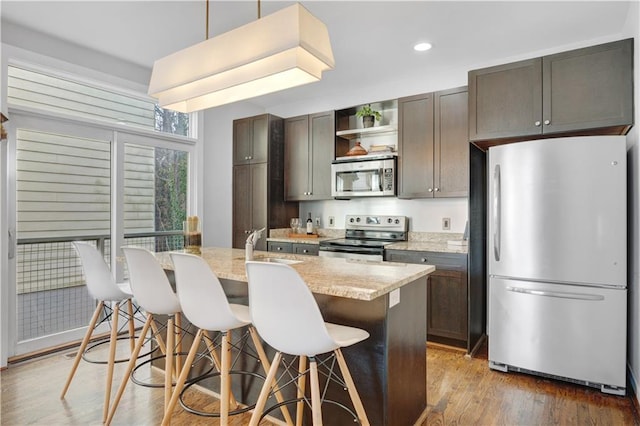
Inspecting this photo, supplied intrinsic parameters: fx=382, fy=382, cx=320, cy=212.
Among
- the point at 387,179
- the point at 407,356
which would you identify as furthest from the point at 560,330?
the point at 387,179

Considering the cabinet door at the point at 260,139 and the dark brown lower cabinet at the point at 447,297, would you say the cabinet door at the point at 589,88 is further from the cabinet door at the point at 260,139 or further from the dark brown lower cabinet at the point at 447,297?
the cabinet door at the point at 260,139

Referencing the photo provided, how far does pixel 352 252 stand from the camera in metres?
3.75

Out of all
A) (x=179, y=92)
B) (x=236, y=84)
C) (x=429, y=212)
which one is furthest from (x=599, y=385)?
(x=179, y=92)

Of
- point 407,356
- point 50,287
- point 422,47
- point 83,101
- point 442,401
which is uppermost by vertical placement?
point 422,47

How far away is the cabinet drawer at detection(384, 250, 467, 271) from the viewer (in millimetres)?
3277

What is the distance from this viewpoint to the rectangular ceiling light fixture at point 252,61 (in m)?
1.81

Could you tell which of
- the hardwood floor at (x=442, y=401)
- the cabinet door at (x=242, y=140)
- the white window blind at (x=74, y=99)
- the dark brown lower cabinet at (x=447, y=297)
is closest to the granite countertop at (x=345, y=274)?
the hardwood floor at (x=442, y=401)

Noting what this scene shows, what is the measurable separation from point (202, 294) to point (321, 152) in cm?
293

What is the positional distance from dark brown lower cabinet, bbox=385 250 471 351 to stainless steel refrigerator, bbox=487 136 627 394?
13.7 inches

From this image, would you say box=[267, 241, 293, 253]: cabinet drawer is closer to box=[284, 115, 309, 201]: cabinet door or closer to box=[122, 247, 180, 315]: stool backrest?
box=[284, 115, 309, 201]: cabinet door

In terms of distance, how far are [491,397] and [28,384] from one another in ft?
10.3

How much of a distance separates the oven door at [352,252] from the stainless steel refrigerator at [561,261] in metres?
1.02

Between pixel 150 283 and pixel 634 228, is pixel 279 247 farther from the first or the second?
pixel 634 228

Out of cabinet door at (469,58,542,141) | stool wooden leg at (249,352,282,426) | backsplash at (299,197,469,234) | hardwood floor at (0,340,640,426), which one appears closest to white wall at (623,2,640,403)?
hardwood floor at (0,340,640,426)
